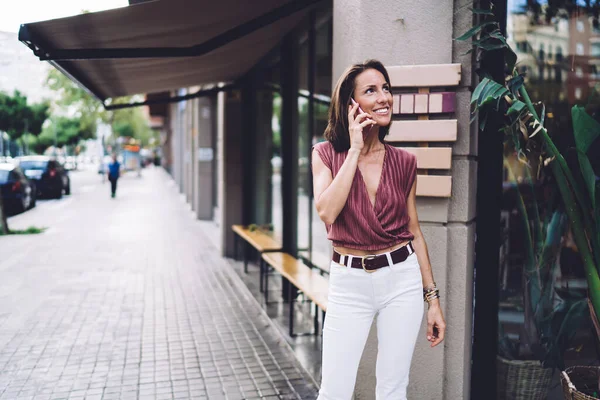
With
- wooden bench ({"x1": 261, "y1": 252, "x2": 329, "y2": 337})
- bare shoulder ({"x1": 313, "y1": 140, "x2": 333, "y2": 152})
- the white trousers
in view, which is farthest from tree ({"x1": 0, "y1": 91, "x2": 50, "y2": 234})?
the white trousers

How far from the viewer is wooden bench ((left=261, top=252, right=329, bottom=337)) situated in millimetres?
5148

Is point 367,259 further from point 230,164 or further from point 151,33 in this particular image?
point 230,164

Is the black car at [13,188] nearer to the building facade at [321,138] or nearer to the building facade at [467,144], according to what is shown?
the building facade at [321,138]

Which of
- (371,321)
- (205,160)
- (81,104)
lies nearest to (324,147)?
(371,321)

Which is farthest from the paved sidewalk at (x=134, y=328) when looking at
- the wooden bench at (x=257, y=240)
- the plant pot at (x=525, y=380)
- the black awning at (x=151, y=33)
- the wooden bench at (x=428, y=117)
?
the black awning at (x=151, y=33)

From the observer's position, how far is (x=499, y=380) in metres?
3.97

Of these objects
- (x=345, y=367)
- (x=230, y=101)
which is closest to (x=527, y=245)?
(x=345, y=367)

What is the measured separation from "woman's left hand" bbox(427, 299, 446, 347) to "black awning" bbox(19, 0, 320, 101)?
280cm

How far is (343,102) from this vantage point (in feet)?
8.63

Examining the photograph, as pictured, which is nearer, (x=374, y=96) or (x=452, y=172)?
(x=374, y=96)

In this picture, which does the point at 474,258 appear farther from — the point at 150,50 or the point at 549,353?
the point at 150,50

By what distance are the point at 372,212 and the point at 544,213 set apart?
2.08 metres

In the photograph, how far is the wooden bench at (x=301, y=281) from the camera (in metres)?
5.15

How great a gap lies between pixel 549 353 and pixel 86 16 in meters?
4.04
